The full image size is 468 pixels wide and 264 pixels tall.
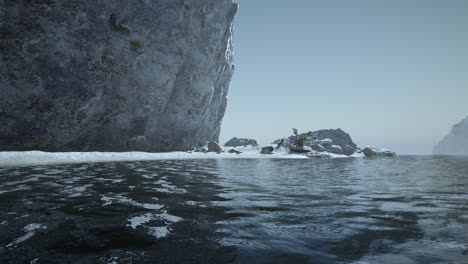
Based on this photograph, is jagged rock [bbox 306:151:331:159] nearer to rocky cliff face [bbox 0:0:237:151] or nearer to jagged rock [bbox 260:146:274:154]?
jagged rock [bbox 260:146:274:154]

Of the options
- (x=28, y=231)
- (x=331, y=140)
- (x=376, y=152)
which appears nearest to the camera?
(x=28, y=231)

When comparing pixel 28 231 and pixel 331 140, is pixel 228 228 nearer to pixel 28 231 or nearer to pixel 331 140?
pixel 28 231

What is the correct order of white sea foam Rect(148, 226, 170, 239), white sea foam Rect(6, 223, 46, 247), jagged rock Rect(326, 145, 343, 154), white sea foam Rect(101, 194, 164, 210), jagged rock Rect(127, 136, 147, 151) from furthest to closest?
jagged rock Rect(326, 145, 343, 154) < jagged rock Rect(127, 136, 147, 151) < white sea foam Rect(101, 194, 164, 210) < white sea foam Rect(148, 226, 170, 239) < white sea foam Rect(6, 223, 46, 247)

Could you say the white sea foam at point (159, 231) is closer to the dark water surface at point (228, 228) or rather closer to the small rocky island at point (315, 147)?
the dark water surface at point (228, 228)

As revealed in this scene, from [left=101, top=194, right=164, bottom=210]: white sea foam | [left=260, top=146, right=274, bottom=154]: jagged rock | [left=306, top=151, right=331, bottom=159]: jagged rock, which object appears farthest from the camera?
[left=260, top=146, right=274, bottom=154]: jagged rock

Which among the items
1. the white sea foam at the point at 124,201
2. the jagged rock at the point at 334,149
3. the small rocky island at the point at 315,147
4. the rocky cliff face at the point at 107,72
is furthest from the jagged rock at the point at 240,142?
the white sea foam at the point at 124,201

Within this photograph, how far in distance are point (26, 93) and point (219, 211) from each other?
24.5 meters

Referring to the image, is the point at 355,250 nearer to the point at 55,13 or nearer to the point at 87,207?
the point at 87,207

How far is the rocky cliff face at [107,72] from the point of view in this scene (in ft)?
73.8

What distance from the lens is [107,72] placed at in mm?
28859

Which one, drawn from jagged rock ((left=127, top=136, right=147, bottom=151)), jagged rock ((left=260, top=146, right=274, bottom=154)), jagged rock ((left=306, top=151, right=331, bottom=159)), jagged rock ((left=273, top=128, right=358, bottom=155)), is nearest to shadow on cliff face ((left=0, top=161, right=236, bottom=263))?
jagged rock ((left=127, top=136, right=147, bottom=151))

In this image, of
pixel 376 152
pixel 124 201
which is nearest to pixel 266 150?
pixel 376 152

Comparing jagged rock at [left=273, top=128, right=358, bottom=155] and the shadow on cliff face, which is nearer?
the shadow on cliff face

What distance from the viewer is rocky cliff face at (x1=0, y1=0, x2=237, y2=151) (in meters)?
22.5
